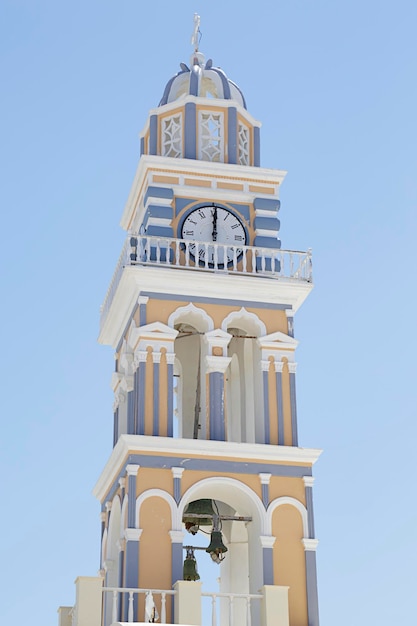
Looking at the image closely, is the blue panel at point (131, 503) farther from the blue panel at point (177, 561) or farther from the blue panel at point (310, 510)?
the blue panel at point (310, 510)

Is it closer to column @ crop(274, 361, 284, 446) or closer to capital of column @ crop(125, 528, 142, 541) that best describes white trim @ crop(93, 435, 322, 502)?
column @ crop(274, 361, 284, 446)

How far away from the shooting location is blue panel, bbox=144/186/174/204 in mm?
27922

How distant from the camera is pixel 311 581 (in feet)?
81.7

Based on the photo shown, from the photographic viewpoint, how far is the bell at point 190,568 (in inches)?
1012

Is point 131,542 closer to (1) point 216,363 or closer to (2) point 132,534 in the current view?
(2) point 132,534

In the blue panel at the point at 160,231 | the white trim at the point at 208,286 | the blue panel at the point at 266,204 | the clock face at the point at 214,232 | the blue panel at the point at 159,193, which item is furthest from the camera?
the blue panel at the point at 266,204

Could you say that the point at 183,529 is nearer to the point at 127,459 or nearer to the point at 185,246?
the point at 127,459

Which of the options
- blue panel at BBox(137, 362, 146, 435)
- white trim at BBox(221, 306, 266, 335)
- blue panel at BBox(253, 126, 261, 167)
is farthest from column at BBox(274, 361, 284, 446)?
blue panel at BBox(253, 126, 261, 167)

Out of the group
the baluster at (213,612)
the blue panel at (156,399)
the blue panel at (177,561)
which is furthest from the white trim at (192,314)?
the baluster at (213,612)

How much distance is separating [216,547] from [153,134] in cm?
897

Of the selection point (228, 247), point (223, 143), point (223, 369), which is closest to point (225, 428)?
point (223, 369)

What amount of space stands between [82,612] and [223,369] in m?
5.82

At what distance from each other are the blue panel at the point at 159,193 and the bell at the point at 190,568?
22.9ft

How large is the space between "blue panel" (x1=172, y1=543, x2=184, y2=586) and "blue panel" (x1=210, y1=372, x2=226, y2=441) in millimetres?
2297
